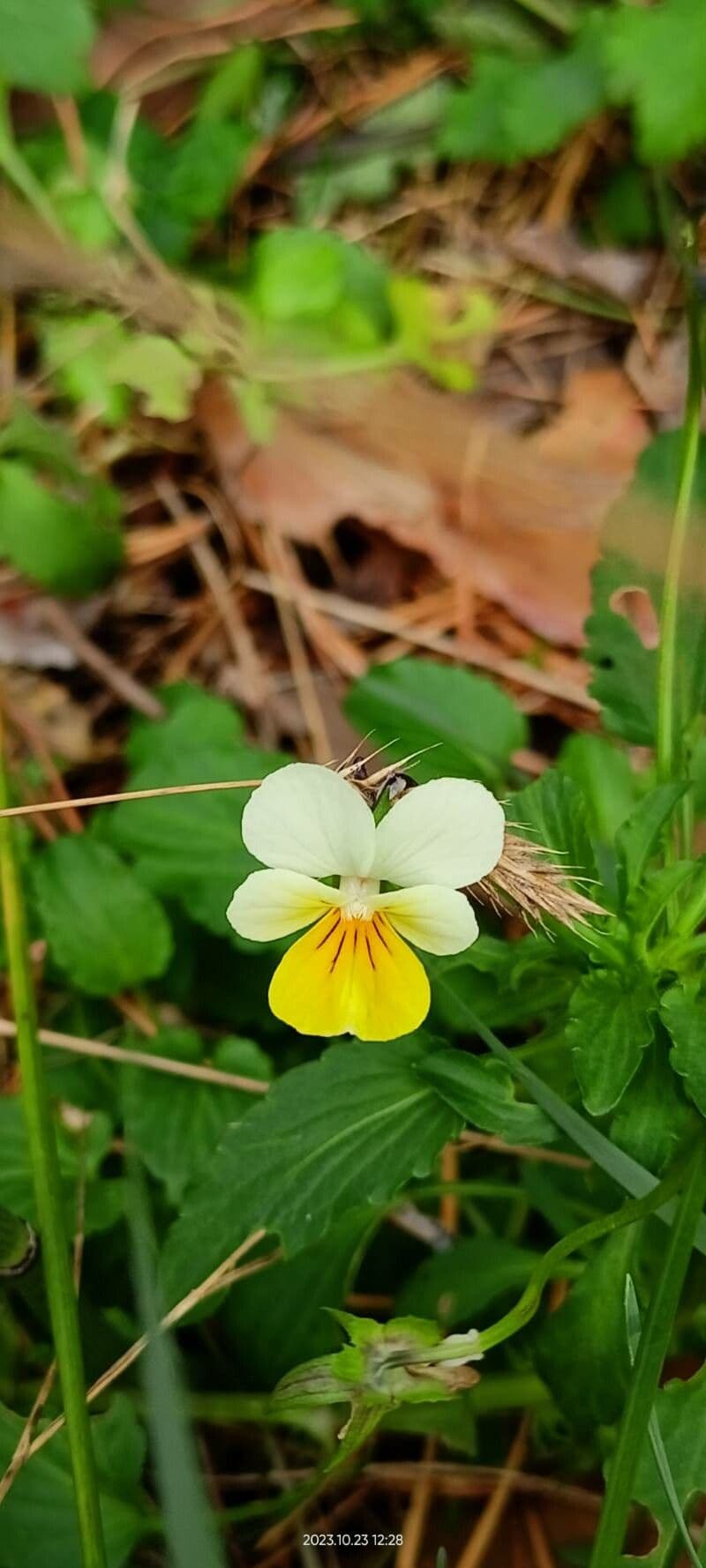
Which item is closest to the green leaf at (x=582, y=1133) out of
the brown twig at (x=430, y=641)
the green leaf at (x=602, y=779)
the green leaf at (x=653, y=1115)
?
the green leaf at (x=653, y=1115)

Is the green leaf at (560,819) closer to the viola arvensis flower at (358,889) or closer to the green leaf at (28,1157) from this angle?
the viola arvensis flower at (358,889)

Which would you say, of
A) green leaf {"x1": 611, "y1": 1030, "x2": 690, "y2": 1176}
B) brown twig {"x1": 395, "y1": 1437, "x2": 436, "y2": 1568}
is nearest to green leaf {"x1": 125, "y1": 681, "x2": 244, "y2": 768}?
green leaf {"x1": 611, "y1": 1030, "x2": 690, "y2": 1176}

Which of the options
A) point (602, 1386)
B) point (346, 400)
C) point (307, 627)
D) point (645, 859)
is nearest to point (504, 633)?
point (307, 627)

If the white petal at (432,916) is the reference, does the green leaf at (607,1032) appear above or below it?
below

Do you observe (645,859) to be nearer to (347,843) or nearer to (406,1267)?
(347,843)

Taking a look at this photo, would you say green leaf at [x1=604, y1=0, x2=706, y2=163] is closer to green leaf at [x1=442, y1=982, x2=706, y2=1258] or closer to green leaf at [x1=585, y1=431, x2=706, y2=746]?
green leaf at [x1=585, y1=431, x2=706, y2=746]

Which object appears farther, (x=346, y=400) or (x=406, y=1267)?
(x=346, y=400)
